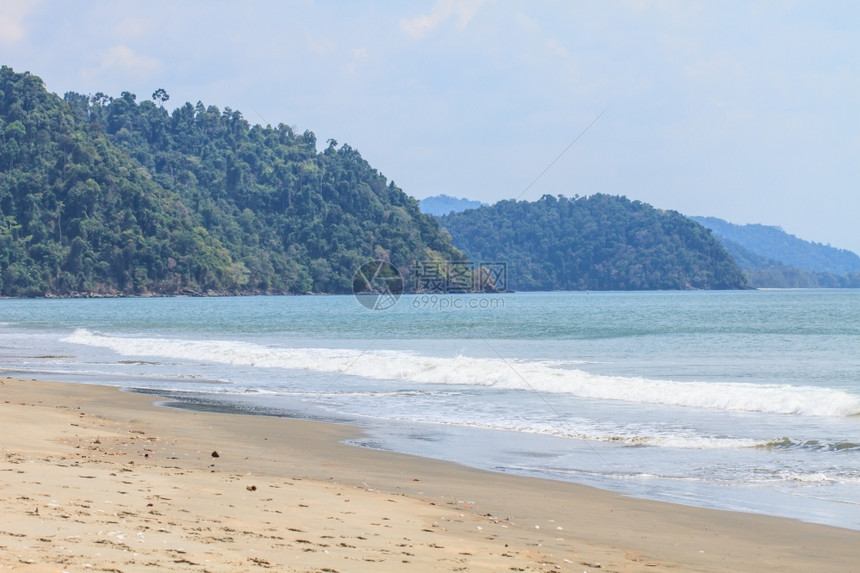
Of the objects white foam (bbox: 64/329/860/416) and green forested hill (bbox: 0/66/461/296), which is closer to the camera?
white foam (bbox: 64/329/860/416)

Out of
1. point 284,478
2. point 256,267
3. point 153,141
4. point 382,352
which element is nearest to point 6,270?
point 256,267

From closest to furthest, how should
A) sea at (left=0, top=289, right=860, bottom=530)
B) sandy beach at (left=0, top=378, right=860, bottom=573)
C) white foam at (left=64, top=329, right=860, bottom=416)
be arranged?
sandy beach at (left=0, top=378, right=860, bottom=573)
sea at (left=0, top=289, right=860, bottom=530)
white foam at (left=64, top=329, right=860, bottom=416)

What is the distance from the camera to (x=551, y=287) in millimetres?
199500

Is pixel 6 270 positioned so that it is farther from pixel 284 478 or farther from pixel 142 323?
pixel 284 478

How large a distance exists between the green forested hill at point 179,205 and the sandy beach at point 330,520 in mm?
119969

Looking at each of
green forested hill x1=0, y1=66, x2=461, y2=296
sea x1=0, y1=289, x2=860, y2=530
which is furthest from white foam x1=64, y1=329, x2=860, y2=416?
green forested hill x1=0, y1=66, x2=461, y2=296

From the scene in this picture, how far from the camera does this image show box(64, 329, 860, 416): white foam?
16.6 meters

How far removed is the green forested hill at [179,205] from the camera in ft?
405

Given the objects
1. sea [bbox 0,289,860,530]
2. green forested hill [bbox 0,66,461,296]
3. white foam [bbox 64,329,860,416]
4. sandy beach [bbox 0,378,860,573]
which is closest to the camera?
sandy beach [bbox 0,378,860,573]

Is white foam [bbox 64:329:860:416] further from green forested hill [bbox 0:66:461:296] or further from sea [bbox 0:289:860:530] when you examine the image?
green forested hill [bbox 0:66:461:296]

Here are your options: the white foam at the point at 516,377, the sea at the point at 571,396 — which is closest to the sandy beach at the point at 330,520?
the sea at the point at 571,396

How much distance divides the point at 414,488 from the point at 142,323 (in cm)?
4761

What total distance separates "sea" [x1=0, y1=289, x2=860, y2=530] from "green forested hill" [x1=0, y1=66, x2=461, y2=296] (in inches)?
3443

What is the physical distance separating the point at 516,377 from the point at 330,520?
49.2 ft
